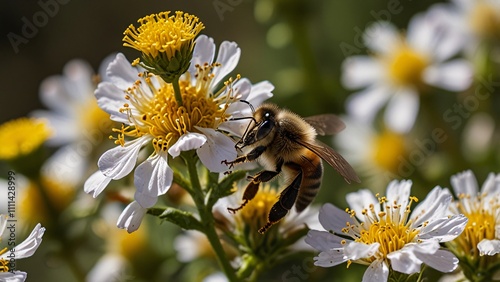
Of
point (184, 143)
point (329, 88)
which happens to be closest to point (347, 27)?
point (329, 88)

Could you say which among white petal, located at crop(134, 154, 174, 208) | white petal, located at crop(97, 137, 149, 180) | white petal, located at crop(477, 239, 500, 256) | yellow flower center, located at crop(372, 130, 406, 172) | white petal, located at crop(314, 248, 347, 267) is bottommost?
yellow flower center, located at crop(372, 130, 406, 172)

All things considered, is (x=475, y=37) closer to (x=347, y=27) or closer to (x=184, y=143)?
(x=347, y=27)

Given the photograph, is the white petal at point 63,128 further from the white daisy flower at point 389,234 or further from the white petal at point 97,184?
the white daisy flower at point 389,234

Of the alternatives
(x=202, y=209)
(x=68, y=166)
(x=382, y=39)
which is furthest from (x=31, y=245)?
(x=382, y=39)

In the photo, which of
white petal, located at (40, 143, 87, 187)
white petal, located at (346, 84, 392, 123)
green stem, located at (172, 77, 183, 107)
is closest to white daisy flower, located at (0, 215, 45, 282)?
green stem, located at (172, 77, 183, 107)

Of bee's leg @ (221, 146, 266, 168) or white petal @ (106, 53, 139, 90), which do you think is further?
white petal @ (106, 53, 139, 90)

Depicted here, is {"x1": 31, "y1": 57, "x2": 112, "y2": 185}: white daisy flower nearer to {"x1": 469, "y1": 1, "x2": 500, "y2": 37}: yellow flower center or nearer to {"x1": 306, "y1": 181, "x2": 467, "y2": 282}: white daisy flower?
{"x1": 469, "y1": 1, "x2": 500, "y2": 37}: yellow flower center
